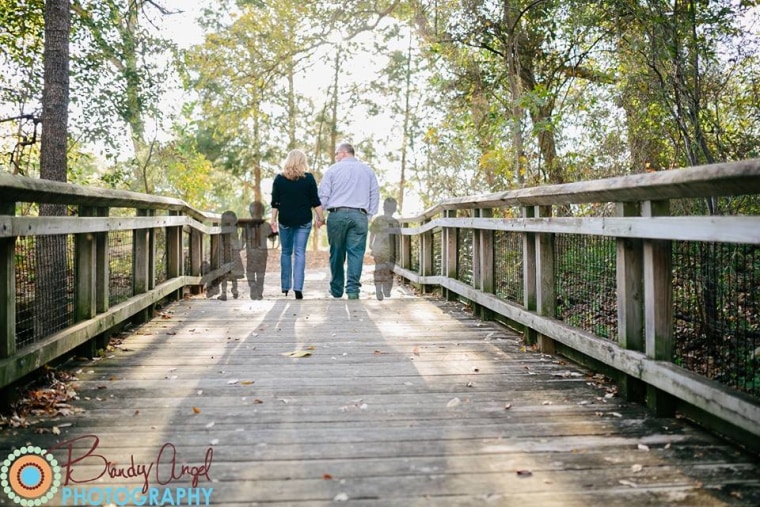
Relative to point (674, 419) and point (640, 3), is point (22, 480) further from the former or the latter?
point (640, 3)

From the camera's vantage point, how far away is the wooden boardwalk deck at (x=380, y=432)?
2.20 metres

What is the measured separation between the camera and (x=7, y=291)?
2.92 metres

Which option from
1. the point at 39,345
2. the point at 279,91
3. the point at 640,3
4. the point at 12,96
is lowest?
the point at 39,345

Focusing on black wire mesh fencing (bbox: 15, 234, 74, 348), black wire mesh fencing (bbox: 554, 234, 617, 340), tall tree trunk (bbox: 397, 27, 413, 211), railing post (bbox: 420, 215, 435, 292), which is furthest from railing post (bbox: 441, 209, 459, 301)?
tall tree trunk (bbox: 397, 27, 413, 211)

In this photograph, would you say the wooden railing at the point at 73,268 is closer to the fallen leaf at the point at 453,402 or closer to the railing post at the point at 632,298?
the fallen leaf at the point at 453,402

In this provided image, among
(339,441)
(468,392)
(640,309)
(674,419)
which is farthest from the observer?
(468,392)

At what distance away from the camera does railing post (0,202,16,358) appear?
2906mm

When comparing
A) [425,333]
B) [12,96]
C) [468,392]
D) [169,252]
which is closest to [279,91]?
[12,96]

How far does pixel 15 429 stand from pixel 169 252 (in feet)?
14.2

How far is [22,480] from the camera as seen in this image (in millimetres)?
2264

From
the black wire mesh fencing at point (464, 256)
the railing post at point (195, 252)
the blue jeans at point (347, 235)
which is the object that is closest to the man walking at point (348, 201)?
the blue jeans at point (347, 235)

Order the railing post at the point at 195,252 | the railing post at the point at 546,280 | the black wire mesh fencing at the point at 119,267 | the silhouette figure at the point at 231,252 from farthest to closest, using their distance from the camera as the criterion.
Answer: the silhouette figure at the point at 231,252, the railing post at the point at 195,252, the black wire mesh fencing at the point at 119,267, the railing post at the point at 546,280

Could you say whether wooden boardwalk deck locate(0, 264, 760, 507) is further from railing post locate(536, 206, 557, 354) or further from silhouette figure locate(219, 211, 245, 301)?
silhouette figure locate(219, 211, 245, 301)

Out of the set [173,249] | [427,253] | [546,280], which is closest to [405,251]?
[427,253]
